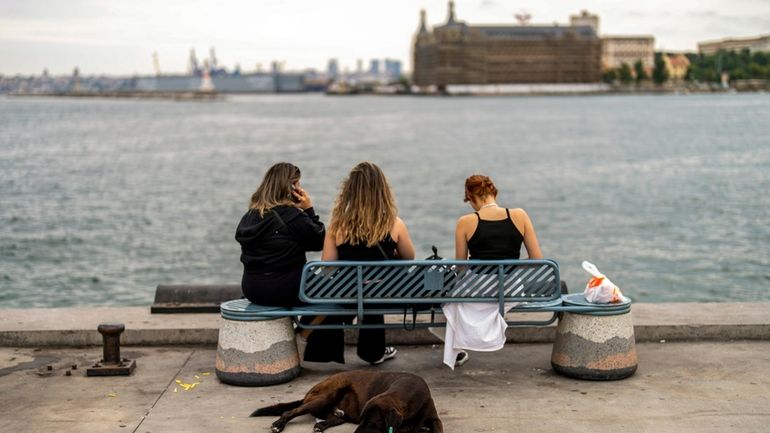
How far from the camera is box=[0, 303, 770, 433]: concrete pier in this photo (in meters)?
5.77

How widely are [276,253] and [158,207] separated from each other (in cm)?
3051

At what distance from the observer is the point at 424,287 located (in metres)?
6.48

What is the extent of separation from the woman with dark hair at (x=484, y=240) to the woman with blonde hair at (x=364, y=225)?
1.27 feet

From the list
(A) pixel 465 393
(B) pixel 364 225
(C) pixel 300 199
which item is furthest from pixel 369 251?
(A) pixel 465 393

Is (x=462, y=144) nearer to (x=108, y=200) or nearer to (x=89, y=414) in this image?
(x=108, y=200)

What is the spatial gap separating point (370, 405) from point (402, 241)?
1.71 metres

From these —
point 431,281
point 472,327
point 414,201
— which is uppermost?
point 431,281

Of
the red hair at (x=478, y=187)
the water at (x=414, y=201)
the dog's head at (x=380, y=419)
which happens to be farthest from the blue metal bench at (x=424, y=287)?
the water at (x=414, y=201)

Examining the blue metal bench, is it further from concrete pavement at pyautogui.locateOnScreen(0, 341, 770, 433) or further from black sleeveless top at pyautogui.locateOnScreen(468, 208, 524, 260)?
concrete pavement at pyautogui.locateOnScreen(0, 341, 770, 433)

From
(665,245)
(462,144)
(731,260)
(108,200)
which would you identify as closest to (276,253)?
(731,260)

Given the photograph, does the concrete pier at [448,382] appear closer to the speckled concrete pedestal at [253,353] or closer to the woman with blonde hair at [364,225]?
the speckled concrete pedestal at [253,353]

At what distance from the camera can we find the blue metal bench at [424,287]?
6.45 metres

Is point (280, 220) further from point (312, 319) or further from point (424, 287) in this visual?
point (424, 287)

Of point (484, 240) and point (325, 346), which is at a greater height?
point (484, 240)
